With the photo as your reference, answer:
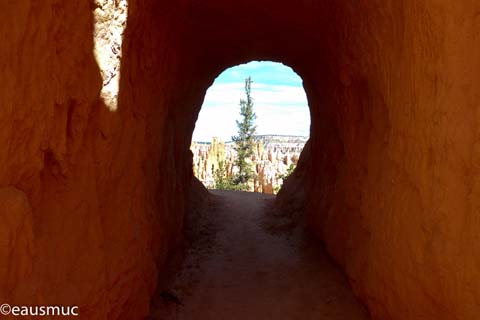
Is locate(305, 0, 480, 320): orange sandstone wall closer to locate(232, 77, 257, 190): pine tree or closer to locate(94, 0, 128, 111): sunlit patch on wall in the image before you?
locate(94, 0, 128, 111): sunlit patch on wall

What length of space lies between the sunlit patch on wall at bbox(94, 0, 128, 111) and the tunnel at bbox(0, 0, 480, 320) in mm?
85

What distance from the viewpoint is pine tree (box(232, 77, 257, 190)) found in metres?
29.5

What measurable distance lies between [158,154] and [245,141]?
90.3 ft

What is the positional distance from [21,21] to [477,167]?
3.56 m

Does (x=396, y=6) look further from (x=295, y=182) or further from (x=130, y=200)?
(x=295, y=182)

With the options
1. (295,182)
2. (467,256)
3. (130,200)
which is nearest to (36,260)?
(130,200)

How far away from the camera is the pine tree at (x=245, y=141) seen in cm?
2955

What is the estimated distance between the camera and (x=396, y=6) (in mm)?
4168

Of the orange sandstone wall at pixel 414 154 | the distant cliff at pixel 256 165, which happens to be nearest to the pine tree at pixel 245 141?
the distant cliff at pixel 256 165

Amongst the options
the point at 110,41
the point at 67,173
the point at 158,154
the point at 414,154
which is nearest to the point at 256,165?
the point at 158,154

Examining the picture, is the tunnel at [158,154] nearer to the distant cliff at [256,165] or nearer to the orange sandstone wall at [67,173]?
the orange sandstone wall at [67,173]

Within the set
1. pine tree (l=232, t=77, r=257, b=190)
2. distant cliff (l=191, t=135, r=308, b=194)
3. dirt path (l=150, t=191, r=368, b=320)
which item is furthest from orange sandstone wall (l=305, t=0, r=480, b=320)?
pine tree (l=232, t=77, r=257, b=190)

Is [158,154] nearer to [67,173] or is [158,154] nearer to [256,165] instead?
[67,173]

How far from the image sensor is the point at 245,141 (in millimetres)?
33719
